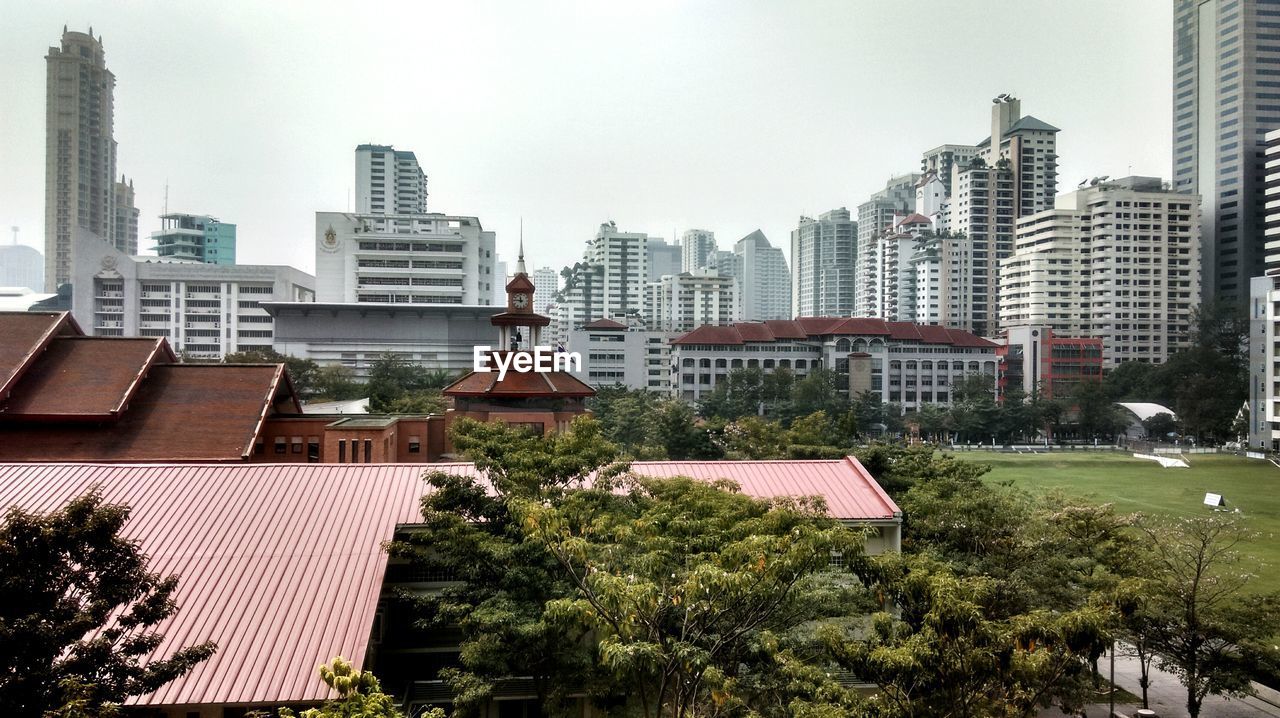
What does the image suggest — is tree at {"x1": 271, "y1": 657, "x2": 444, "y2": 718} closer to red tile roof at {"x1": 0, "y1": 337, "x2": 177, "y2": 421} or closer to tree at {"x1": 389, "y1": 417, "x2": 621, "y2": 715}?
tree at {"x1": 389, "y1": 417, "x2": 621, "y2": 715}

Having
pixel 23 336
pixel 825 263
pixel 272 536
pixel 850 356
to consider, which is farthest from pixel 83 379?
pixel 825 263

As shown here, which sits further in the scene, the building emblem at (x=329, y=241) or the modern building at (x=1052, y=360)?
the modern building at (x=1052, y=360)

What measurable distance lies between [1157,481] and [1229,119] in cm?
8049

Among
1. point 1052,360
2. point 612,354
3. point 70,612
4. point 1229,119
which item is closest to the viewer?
point 70,612

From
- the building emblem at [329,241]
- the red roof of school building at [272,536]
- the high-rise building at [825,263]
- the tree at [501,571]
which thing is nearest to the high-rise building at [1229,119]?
the high-rise building at [825,263]

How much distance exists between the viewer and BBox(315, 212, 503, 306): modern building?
8894 cm

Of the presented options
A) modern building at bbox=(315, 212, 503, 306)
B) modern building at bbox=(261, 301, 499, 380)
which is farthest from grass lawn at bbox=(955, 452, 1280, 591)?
modern building at bbox=(315, 212, 503, 306)

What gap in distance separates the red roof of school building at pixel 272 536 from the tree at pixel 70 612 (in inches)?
103

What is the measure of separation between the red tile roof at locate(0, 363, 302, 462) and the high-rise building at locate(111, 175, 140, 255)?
15525 cm

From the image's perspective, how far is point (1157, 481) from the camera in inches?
2077

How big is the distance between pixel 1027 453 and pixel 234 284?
8217 cm

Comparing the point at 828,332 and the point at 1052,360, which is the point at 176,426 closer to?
the point at 828,332

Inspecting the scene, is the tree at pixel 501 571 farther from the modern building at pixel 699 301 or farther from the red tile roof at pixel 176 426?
the modern building at pixel 699 301

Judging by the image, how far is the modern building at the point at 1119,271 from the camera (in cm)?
10394
